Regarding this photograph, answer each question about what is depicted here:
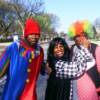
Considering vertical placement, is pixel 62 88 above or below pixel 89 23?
below

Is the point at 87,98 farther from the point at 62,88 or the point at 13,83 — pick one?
the point at 13,83

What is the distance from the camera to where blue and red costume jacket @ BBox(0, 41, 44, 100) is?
5480 mm

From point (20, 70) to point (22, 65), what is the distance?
70mm

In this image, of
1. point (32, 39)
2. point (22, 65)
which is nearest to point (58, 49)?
point (32, 39)

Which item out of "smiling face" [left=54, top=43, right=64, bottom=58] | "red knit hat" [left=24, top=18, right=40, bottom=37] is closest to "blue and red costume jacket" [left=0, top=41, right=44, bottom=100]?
"red knit hat" [left=24, top=18, right=40, bottom=37]

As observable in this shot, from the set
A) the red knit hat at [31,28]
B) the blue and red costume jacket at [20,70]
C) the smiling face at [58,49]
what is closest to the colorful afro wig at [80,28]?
the smiling face at [58,49]

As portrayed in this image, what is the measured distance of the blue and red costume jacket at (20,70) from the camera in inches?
216

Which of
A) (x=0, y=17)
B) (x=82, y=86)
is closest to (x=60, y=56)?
(x=82, y=86)

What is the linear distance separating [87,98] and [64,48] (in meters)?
0.67

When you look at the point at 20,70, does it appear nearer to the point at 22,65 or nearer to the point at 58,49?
the point at 22,65

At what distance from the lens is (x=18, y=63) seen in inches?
215

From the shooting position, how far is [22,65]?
551 centimetres

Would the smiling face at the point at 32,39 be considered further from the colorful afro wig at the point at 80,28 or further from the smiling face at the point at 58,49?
the colorful afro wig at the point at 80,28

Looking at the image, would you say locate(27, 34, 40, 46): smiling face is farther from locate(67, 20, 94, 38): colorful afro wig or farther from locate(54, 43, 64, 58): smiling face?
locate(67, 20, 94, 38): colorful afro wig
